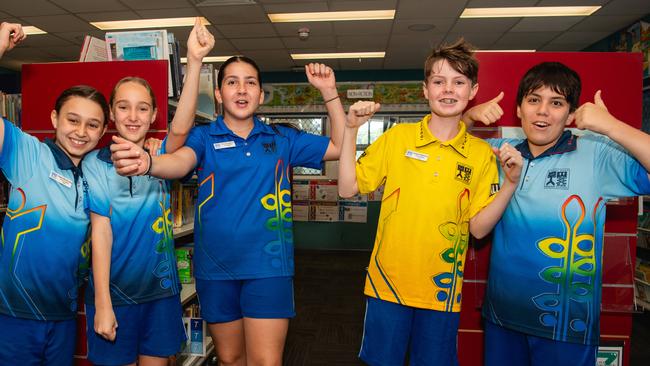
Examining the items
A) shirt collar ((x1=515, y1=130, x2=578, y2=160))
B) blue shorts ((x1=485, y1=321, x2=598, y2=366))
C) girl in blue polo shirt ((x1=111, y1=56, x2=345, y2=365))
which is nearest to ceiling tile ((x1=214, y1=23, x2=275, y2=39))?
girl in blue polo shirt ((x1=111, y1=56, x2=345, y2=365))

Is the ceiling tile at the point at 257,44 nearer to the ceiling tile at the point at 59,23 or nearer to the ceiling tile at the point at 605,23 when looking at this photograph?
the ceiling tile at the point at 59,23

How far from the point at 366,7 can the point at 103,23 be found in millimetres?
3339

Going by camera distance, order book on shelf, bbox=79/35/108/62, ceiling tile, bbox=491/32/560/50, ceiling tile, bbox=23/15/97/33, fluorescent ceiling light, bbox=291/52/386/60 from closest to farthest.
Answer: book on shelf, bbox=79/35/108/62 → ceiling tile, bbox=23/15/97/33 → ceiling tile, bbox=491/32/560/50 → fluorescent ceiling light, bbox=291/52/386/60

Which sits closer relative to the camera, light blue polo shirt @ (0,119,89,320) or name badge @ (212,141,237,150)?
light blue polo shirt @ (0,119,89,320)

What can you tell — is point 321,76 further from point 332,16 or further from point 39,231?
point 332,16

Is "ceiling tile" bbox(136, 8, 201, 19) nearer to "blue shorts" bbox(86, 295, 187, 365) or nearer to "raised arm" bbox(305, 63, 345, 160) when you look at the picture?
"raised arm" bbox(305, 63, 345, 160)

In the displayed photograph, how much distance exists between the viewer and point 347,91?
727 centimetres

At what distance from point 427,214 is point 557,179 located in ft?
1.67

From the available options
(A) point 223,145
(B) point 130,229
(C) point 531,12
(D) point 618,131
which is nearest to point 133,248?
(B) point 130,229

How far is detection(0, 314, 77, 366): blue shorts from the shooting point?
147cm

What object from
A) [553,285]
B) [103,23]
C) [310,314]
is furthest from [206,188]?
[103,23]

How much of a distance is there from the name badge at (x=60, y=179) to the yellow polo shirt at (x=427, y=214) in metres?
1.11

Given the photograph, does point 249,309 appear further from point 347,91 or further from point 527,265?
point 347,91

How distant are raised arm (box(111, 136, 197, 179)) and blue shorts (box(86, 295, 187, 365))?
0.61 metres
